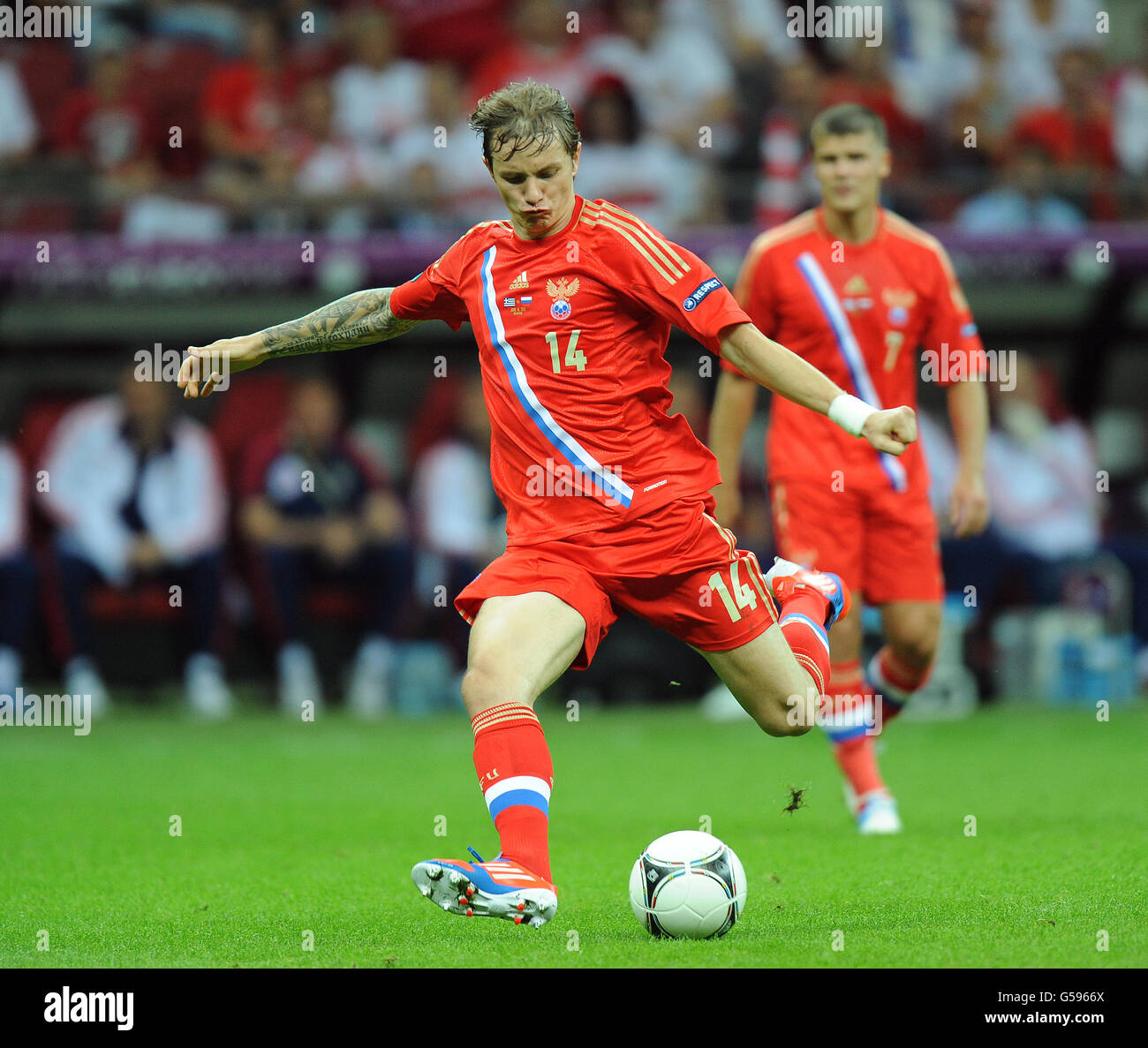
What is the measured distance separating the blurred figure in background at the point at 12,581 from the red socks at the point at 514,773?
29.2 ft

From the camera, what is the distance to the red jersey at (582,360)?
5223 mm

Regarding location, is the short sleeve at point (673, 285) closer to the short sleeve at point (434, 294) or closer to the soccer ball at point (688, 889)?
the short sleeve at point (434, 294)

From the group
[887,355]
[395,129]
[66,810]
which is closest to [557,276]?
[887,355]

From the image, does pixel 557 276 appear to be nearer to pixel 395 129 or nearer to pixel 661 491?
pixel 661 491

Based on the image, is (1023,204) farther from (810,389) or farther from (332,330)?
(810,389)

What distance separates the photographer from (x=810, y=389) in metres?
5.00

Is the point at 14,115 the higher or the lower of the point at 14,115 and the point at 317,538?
the higher

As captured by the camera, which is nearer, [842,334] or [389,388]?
[842,334]

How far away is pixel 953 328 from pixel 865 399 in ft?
1.55

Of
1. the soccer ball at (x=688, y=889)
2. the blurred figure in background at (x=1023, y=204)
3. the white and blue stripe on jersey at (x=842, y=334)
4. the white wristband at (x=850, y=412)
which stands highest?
the blurred figure in background at (x=1023, y=204)

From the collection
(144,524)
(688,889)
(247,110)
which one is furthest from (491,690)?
(247,110)

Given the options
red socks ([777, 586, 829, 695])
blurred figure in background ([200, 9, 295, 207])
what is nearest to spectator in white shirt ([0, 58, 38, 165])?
blurred figure in background ([200, 9, 295, 207])

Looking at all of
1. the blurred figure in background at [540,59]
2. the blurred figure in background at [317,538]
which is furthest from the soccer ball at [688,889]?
the blurred figure in background at [540,59]

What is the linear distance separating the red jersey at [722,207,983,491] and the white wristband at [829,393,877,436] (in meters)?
2.38
